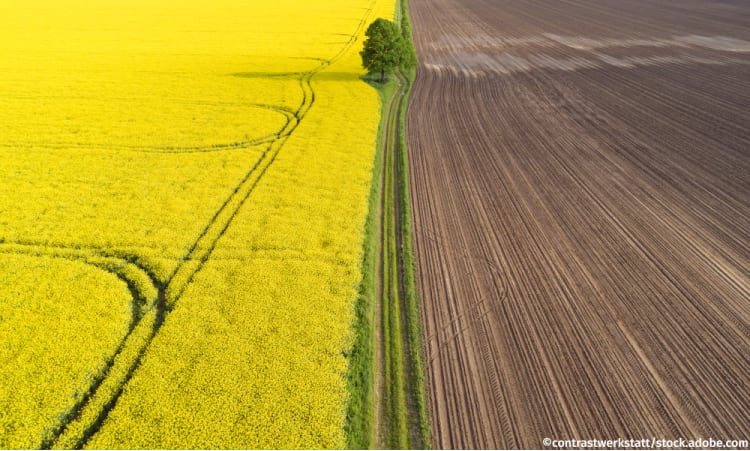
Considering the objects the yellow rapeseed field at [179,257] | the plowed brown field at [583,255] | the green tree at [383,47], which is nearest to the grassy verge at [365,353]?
the yellow rapeseed field at [179,257]

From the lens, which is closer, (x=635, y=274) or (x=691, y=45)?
(x=635, y=274)

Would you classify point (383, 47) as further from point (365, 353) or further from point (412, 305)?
point (365, 353)

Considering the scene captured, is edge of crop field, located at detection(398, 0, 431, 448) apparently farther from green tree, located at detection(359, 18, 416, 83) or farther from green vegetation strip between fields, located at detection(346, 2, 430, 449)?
green tree, located at detection(359, 18, 416, 83)

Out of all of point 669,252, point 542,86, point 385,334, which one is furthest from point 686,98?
point 385,334

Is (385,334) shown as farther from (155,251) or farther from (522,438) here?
(155,251)

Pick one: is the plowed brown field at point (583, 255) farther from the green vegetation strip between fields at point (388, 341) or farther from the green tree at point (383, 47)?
the green tree at point (383, 47)
